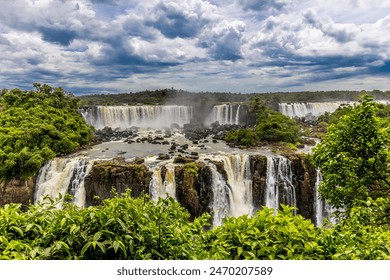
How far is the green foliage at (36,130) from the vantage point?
17.9m

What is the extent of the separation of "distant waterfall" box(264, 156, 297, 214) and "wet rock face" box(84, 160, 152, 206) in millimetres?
6653

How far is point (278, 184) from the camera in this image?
17.4 metres

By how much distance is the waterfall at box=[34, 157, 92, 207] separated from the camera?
54.3ft

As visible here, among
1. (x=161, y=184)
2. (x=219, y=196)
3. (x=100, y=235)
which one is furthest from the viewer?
(x=219, y=196)

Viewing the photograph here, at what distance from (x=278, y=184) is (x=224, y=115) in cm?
1978

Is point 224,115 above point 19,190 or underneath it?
above

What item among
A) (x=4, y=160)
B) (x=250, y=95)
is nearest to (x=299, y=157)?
(x=4, y=160)

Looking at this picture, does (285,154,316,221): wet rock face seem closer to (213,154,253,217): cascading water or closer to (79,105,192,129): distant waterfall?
(213,154,253,217): cascading water

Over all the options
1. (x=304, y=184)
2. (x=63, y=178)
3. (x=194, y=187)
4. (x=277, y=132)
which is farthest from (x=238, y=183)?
(x=63, y=178)

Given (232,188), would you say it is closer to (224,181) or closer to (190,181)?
(224,181)

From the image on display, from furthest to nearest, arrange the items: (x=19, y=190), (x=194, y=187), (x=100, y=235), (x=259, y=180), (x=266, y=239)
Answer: (x=19, y=190), (x=259, y=180), (x=194, y=187), (x=266, y=239), (x=100, y=235)

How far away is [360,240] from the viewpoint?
276cm

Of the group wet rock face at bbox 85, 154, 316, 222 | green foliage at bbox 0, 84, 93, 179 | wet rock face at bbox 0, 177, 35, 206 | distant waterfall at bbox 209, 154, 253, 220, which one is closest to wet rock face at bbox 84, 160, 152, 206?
wet rock face at bbox 85, 154, 316, 222

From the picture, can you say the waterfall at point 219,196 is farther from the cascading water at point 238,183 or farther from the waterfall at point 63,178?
the waterfall at point 63,178
